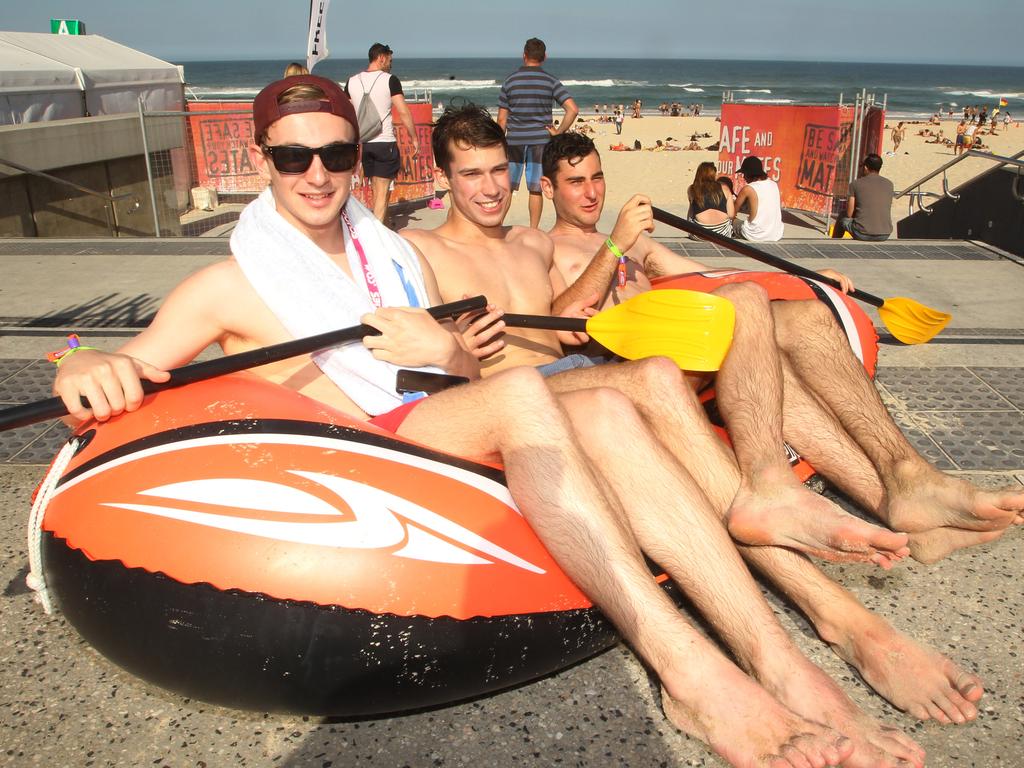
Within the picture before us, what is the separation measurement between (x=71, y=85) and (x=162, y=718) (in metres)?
10.4

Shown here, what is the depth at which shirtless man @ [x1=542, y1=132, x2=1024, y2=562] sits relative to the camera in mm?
2684

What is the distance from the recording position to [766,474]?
2.46m

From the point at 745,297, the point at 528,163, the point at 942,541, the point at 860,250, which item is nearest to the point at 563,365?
the point at 745,297

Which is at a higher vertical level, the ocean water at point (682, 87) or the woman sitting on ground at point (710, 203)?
the ocean water at point (682, 87)

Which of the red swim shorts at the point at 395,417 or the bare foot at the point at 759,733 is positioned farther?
the red swim shorts at the point at 395,417

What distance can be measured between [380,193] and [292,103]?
6.23 meters

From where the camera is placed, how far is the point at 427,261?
3.29 m

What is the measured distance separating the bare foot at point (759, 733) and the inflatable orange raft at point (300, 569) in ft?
1.28

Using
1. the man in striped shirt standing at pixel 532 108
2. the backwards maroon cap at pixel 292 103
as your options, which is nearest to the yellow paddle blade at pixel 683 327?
the backwards maroon cap at pixel 292 103

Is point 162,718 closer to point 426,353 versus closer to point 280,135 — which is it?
point 426,353

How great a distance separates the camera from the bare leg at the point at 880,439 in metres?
2.64

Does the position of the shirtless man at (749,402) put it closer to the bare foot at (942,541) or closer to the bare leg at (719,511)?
the bare leg at (719,511)

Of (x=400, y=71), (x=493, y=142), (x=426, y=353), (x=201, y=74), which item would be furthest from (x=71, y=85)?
(x=201, y=74)

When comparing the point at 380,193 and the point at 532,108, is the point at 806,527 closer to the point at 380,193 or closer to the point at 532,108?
the point at 532,108
